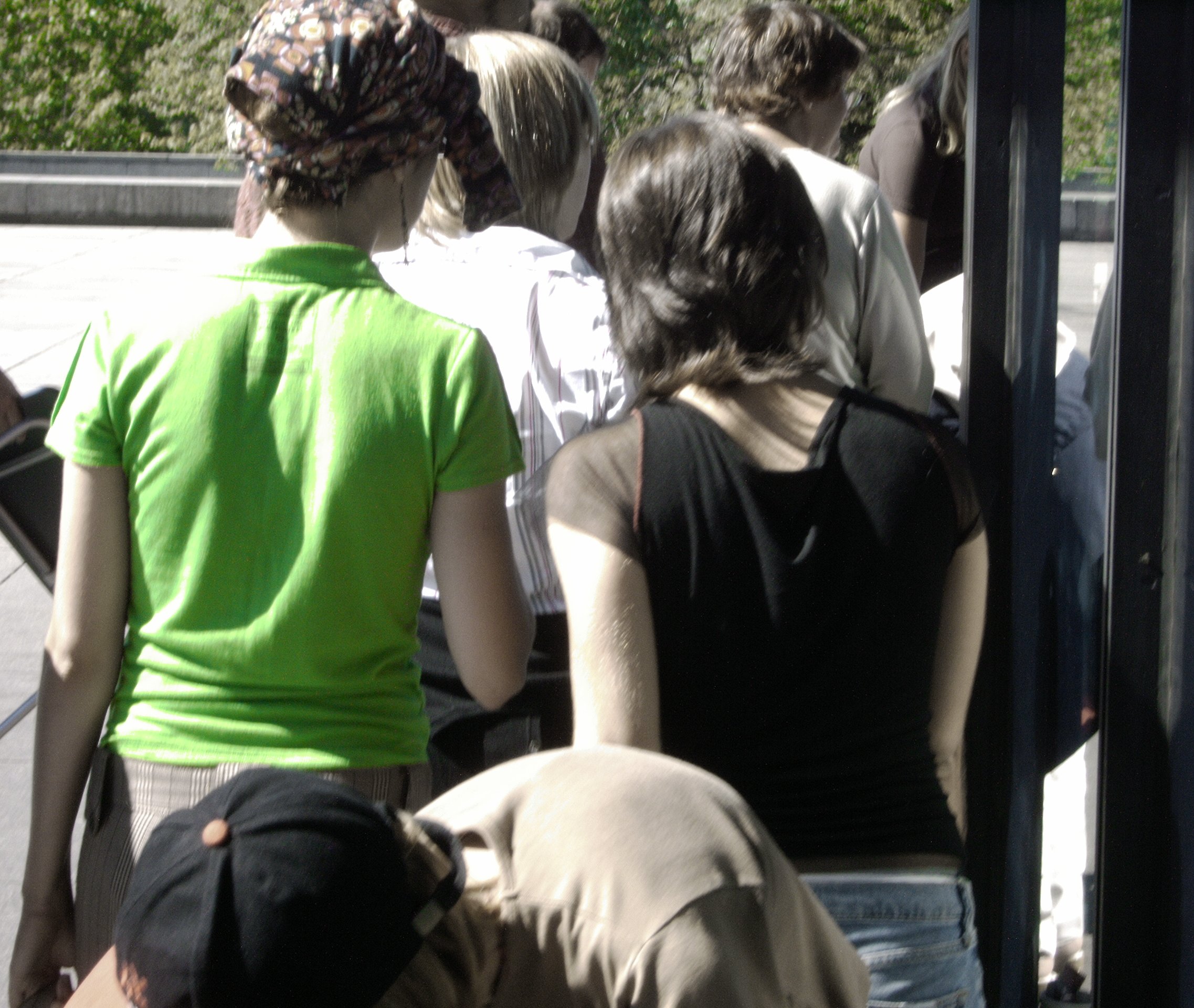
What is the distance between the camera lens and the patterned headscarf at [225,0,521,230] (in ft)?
5.07

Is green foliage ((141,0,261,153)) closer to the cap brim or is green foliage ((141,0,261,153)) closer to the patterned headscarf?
the patterned headscarf

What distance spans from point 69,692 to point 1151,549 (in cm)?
153

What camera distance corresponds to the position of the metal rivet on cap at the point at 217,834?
101 centimetres

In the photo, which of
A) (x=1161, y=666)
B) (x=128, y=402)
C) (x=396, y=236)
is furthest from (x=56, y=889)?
(x=1161, y=666)

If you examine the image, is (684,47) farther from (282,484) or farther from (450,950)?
(450,950)

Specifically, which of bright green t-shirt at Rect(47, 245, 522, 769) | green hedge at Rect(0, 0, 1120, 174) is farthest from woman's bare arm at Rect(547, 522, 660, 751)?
green hedge at Rect(0, 0, 1120, 174)

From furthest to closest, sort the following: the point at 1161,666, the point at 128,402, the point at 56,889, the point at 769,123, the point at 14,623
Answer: the point at 14,623 < the point at 769,123 < the point at 1161,666 < the point at 56,889 < the point at 128,402

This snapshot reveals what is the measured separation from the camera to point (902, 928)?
65.4 inches

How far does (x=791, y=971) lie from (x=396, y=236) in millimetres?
977

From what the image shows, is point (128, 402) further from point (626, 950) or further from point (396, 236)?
point (626, 950)

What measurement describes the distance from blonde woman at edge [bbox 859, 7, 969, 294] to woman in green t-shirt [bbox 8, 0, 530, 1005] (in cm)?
187

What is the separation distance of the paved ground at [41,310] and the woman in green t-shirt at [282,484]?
148mm

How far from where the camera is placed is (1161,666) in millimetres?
2178

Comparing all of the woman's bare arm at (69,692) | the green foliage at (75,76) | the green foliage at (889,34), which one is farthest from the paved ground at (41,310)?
the green foliage at (75,76)
